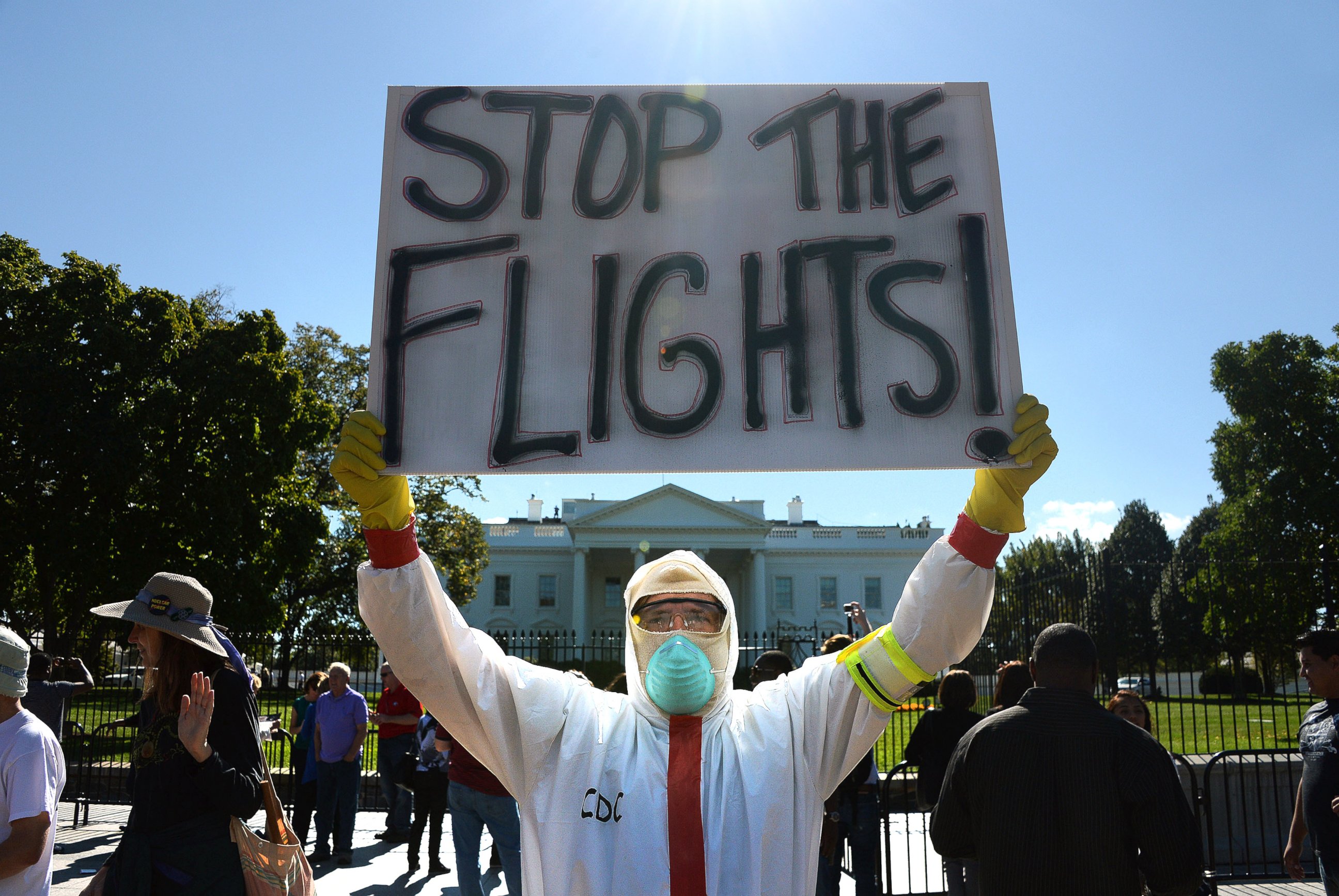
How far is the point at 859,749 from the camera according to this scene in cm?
233

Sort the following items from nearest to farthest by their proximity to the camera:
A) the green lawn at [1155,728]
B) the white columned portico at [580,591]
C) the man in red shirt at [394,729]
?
the man in red shirt at [394,729]
the green lawn at [1155,728]
the white columned portico at [580,591]

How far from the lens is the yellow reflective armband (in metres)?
2.25

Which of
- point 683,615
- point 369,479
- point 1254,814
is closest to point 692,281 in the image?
point 683,615

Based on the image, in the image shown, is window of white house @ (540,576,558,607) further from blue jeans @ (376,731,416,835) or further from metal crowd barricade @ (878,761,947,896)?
blue jeans @ (376,731,416,835)

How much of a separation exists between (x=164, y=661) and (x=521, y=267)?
6.08 feet

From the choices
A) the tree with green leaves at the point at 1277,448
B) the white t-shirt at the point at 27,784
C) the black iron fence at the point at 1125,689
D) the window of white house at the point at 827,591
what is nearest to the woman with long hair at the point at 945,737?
the black iron fence at the point at 1125,689

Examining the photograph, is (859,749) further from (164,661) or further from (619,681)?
(619,681)

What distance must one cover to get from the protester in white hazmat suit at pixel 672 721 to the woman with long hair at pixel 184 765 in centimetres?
116

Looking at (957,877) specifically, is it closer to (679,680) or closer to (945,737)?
(945,737)

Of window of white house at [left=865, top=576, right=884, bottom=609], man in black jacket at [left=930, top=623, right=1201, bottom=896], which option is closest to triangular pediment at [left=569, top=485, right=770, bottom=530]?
window of white house at [left=865, top=576, right=884, bottom=609]

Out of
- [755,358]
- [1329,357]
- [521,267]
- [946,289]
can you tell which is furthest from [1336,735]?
[1329,357]

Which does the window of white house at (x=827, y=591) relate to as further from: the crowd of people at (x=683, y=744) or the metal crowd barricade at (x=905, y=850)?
the crowd of people at (x=683, y=744)

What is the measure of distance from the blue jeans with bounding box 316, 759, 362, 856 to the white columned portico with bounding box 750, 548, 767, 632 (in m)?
48.9

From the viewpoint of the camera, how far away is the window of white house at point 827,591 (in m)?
57.8
